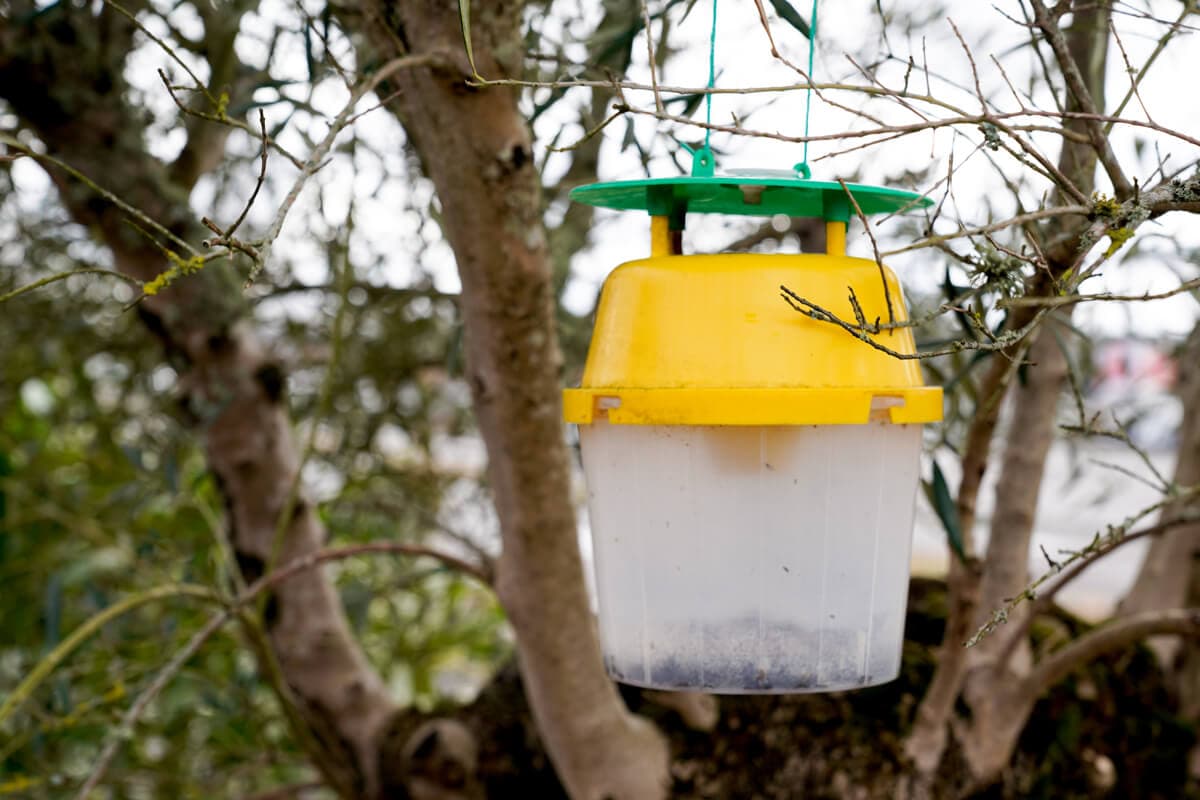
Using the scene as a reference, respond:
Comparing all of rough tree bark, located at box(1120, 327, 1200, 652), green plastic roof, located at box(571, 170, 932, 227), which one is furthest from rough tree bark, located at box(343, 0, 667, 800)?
rough tree bark, located at box(1120, 327, 1200, 652)

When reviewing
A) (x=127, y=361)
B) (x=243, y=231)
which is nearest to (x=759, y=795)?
(x=243, y=231)

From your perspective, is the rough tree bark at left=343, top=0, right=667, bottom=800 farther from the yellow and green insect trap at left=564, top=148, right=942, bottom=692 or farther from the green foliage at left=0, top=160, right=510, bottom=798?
the green foliage at left=0, top=160, right=510, bottom=798

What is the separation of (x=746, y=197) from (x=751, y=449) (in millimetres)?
188

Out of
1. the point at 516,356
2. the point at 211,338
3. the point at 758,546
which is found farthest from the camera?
the point at 211,338

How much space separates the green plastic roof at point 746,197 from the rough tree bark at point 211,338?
3.10 feet

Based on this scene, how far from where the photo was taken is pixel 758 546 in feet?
2.83

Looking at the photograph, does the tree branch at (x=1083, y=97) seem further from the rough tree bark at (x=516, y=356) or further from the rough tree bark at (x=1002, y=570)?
the rough tree bark at (x=516, y=356)

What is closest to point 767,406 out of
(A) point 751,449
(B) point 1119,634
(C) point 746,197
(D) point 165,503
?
(A) point 751,449

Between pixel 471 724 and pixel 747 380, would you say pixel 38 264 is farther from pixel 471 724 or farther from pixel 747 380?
pixel 747 380

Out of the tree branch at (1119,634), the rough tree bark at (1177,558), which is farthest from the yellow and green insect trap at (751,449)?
the rough tree bark at (1177,558)

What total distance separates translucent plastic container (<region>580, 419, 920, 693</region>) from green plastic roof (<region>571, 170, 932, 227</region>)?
17 cm

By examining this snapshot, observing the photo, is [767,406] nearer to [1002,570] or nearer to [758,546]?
[758,546]

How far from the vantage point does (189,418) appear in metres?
1.89

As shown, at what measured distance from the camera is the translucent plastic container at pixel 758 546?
0.86 meters
